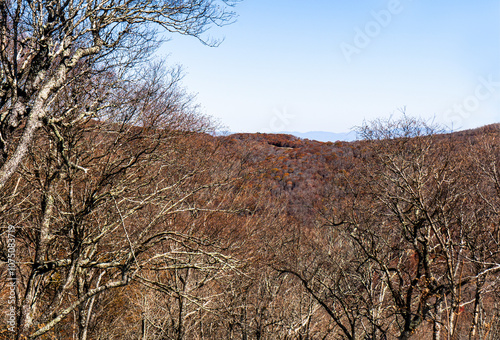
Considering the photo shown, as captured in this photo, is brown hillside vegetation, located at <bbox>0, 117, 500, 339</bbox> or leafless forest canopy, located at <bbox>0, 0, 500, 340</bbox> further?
brown hillside vegetation, located at <bbox>0, 117, 500, 339</bbox>

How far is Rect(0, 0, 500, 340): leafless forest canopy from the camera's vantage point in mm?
5805

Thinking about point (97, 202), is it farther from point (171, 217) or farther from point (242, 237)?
point (242, 237)

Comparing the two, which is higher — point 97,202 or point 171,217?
point 97,202

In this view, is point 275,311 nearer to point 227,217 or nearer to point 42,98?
point 227,217

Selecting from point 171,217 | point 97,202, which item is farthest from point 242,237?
point 97,202

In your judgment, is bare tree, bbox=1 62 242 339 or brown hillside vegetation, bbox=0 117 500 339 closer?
bare tree, bbox=1 62 242 339

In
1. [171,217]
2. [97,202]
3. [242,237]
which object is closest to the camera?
[97,202]

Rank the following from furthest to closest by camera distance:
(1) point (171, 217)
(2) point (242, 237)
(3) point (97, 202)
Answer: (2) point (242, 237) → (1) point (171, 217) → (3) point (97, 202)

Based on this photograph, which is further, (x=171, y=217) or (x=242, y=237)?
(x=242, y=237)

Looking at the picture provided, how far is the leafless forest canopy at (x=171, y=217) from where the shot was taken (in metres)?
5.80

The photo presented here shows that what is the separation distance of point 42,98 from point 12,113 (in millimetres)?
713

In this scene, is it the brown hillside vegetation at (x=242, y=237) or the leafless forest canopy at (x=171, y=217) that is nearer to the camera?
the leafless forest canopy at (x=171, y=217)

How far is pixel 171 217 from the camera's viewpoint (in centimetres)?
1414

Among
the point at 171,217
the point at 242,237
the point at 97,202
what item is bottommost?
the point at 242,237
